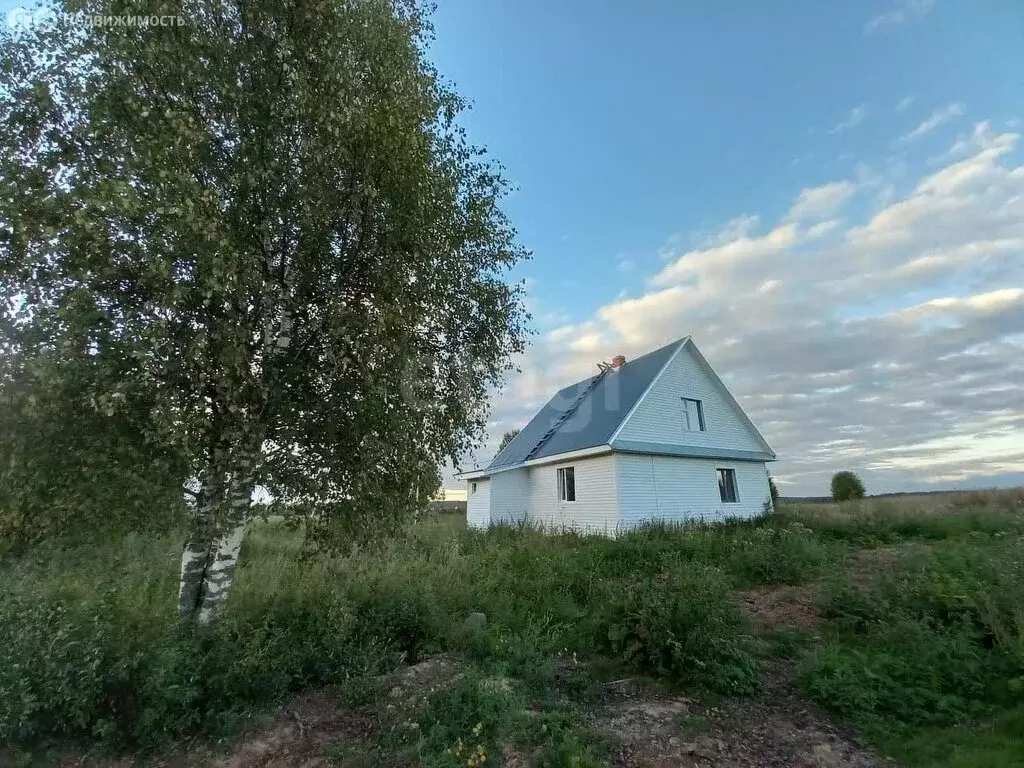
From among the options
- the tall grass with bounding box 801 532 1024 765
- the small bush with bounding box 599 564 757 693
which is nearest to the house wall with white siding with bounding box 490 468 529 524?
the tall grass with bounding box 801 532 1024 765

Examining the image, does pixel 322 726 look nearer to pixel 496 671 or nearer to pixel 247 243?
pixel 496 671

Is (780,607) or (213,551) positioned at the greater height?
(213,551)

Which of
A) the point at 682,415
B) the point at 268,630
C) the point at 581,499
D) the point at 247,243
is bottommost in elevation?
the point at 268,630

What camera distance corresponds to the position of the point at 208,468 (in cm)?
495

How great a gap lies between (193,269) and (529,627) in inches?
210

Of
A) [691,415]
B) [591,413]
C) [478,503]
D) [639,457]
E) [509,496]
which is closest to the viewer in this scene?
[639,457]

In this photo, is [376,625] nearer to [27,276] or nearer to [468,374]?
[468,374]

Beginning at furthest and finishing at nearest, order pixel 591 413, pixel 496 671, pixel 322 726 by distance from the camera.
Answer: pixel 591 413 < pixel 496 671 < pixel 322 726

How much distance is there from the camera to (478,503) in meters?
21.8

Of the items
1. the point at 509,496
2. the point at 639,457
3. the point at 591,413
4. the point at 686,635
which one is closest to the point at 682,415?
the point at 639,457

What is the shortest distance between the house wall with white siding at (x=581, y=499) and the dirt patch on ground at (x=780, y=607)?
253 inches

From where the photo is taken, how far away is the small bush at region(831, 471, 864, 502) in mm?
25031

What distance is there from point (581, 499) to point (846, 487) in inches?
696

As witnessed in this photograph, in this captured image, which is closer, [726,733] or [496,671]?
[726,733]
